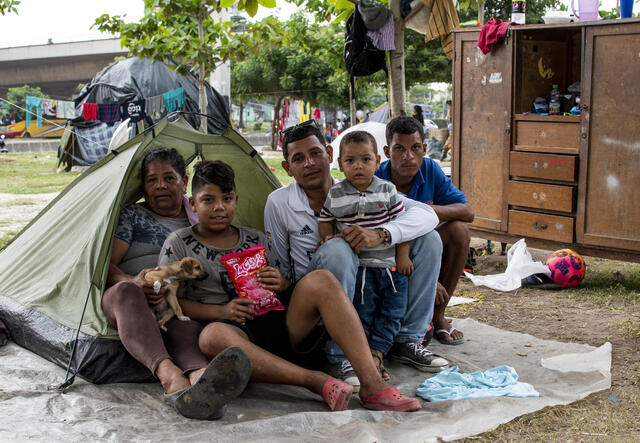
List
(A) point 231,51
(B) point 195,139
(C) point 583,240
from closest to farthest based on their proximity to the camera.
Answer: (B) point 195,139, (C) point 583,240, (A) point 231,51

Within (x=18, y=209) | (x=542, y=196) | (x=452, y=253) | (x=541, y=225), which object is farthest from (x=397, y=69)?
(x=18, y=209)

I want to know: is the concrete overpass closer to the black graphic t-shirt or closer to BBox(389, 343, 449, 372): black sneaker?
the black graphic t-shirt

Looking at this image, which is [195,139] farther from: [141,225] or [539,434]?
[539,434]

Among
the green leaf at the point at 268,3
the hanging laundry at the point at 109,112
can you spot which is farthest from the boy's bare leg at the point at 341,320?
the hanging laundry at the point at 109,112

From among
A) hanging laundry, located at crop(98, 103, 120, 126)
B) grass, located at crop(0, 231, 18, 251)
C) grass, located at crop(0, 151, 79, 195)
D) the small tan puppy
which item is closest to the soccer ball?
the small tan puppy

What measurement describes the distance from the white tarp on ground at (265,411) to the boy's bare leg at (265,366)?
12 cm

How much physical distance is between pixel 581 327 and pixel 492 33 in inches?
100

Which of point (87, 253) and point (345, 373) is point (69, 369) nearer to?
point (87, 253)

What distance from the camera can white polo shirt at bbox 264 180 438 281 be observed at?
2.92m

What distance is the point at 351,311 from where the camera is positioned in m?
2.39

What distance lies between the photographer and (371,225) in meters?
2.79

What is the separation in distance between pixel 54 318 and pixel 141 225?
599 mm

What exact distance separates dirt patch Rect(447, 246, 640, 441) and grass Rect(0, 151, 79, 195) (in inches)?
351

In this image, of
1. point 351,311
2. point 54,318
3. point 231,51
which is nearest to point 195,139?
point 54,318
